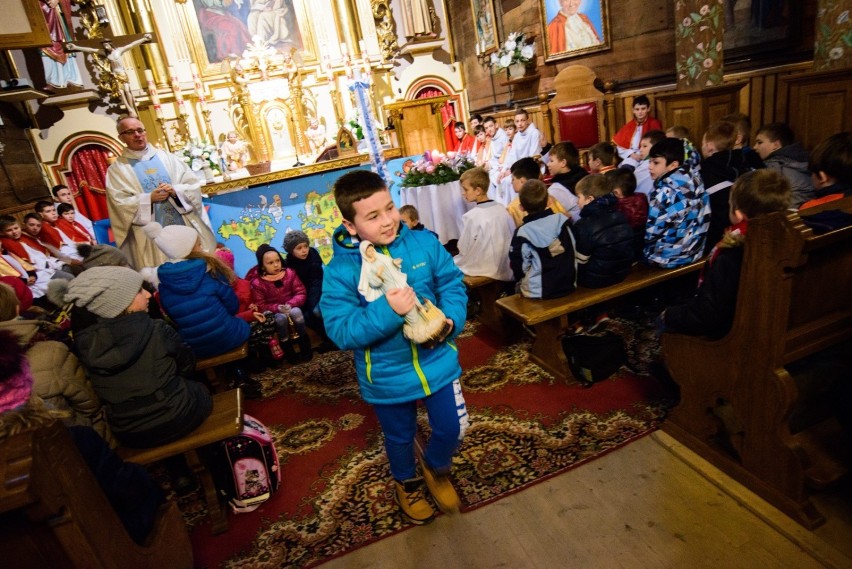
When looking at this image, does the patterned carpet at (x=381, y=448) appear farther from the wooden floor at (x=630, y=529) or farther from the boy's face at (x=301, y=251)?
the boy's face at (x=301, y=251)

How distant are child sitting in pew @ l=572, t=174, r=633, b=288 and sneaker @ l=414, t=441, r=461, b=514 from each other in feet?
5.16

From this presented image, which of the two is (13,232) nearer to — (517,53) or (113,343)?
(113,343)

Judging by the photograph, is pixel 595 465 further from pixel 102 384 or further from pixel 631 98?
pixel 631 98

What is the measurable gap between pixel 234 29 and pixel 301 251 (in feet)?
22.1

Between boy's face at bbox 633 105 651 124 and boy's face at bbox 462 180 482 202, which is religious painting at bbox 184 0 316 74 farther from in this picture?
boy's face at bbox 462 180 482 202

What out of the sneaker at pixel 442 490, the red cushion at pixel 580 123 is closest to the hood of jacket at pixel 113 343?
the sneaker at pixel 442 490

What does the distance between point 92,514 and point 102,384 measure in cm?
91

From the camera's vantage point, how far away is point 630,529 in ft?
6.01

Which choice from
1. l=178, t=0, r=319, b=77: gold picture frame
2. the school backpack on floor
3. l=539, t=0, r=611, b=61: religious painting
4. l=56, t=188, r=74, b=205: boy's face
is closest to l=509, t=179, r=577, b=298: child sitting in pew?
the school backpack on floor

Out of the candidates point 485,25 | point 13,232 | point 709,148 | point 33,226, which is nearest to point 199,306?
point 709,148

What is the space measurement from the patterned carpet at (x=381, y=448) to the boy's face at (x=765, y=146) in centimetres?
173

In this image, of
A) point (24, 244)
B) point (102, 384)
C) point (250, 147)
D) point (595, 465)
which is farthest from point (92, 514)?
point (250, 147)

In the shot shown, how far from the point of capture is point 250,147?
8562mm

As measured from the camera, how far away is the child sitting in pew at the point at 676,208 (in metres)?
2.92
